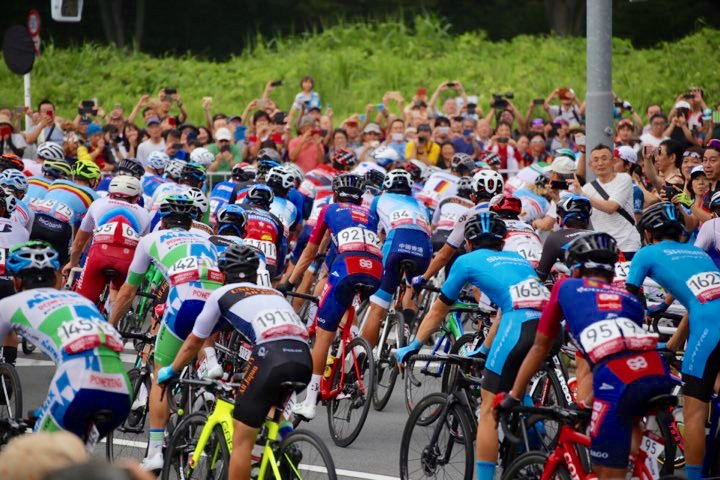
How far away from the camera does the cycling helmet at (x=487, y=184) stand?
12281mm

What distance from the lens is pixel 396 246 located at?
12.2 meters

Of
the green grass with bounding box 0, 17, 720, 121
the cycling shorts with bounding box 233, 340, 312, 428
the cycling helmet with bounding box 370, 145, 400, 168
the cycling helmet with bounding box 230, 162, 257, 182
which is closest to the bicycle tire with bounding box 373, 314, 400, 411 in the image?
the cycling shorts with bounding box 233, 340, 312, 428

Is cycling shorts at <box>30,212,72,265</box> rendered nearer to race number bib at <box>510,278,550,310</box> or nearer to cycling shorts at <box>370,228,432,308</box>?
cycling shorts at <box>370,228,432,308</box>

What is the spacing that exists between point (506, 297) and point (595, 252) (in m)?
1.20

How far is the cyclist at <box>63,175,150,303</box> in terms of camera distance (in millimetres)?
12328

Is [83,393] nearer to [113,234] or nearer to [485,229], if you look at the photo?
[485,229]

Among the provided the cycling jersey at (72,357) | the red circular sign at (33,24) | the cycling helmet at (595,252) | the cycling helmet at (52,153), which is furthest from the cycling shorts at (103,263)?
the red circular sign at (33,24)

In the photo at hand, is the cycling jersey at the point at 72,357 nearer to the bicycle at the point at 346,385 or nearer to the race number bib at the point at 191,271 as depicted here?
the race number bib at the point at 191,271

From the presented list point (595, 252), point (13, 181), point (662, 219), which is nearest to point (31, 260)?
point (595, 252)

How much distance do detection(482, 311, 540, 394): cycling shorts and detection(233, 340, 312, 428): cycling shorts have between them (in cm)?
126

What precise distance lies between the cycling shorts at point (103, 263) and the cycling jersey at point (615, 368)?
6098 mm

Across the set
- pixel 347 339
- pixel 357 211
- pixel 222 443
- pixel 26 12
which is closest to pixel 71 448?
pixel 222 443

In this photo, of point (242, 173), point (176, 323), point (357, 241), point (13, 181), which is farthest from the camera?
point (242, 173)

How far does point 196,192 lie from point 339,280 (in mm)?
2281
